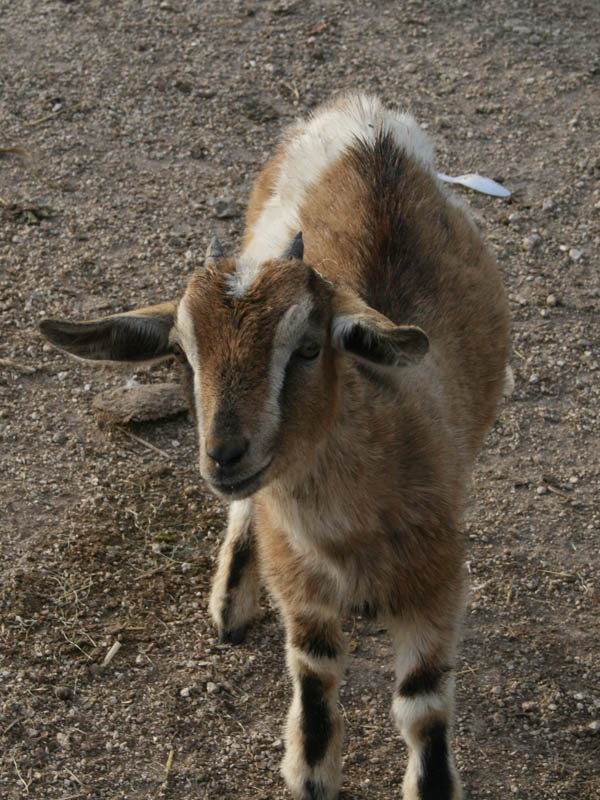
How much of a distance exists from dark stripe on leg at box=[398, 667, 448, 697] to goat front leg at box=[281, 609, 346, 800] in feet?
1.03

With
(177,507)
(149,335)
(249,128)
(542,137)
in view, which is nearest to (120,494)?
(177,507)

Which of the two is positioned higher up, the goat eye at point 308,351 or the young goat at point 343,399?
the goat eye at point 308,351

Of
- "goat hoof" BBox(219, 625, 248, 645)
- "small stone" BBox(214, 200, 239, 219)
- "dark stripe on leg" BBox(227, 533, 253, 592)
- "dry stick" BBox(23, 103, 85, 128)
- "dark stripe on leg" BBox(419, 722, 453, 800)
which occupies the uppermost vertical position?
"dry stick" BBox(23, 103, 85, 128)

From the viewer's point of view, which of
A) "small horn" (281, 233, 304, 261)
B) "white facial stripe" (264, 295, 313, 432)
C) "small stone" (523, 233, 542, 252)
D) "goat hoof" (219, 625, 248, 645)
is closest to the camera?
"white facial stripe" (264, 295, 313, 432)

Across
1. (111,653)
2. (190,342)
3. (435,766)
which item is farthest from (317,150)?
(435,766)

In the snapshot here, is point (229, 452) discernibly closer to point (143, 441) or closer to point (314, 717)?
point (314, 717)

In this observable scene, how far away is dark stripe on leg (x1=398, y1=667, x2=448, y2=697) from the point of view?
4.25 meters

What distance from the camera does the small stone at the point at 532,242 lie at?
7277 millimetres

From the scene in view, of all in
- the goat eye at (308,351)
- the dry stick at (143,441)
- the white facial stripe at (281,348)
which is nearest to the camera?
the white facial stripe at (281,348)

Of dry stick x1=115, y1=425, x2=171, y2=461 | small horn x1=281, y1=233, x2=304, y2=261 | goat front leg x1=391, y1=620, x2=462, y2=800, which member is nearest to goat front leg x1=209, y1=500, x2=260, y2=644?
dry stick x1=115, y1=425, x2=171, y2=461

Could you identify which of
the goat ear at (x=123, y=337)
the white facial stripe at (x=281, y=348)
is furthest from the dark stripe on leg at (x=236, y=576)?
the white facial stripe at (x=281, y=348)

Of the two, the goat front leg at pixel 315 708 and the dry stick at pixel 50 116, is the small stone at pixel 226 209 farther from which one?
the goat front leg at pixel 315 708

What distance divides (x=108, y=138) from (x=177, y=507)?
3.50m

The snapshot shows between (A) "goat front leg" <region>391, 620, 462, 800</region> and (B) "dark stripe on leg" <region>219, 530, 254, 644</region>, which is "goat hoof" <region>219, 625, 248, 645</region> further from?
(A) "goat front leg" <region>391, 620, 462, 800</region>
